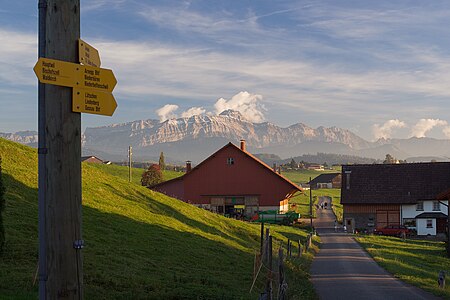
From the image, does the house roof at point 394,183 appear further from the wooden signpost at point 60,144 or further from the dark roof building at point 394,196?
the wooden signpost at point 60,144

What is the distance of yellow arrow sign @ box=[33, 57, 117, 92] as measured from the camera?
5.47m

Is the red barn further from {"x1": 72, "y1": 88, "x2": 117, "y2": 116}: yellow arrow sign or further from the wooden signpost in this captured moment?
the wooden signpost

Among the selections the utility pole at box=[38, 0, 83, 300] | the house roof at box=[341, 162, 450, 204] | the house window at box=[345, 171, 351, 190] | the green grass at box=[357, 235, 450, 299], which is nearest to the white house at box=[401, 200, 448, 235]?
the house roof at box=[341, 162, 450, 204]

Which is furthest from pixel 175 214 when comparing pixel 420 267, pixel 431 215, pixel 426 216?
pixel 431 215

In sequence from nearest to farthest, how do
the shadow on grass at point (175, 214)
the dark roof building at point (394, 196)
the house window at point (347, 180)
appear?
the shadow on grass at point (175, 214) < the dark roof building at point (394, 196) < the house window at point (347, 180)

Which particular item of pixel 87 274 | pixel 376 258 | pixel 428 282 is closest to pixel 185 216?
pixel 376 258

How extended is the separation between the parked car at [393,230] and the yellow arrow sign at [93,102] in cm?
6218

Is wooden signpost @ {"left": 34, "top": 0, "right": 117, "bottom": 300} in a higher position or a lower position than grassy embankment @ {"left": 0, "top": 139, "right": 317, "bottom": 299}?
higher

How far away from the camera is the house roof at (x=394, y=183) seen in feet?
235

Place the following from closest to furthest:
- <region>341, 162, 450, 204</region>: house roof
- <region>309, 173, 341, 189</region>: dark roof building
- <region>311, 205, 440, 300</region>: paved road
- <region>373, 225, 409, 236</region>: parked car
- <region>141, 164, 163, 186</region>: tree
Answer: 1. <region>311, 205, 440, 300</region>: paved road
2. <region>373, 225, 409, 236</region>: parked car
3. <region>341, 162, 450, 204</region>: house roof
4. <region>141, 164, 163, 186</region>: tree
5. <region>309, 173, 341, 189</region>: dark roof building

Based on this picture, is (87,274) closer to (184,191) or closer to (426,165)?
(184,191)

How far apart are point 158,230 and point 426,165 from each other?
57473 millimetres

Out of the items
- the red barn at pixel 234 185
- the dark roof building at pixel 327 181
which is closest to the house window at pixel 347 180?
the red barn at pixel 234 185

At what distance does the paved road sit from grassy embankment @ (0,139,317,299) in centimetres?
89
